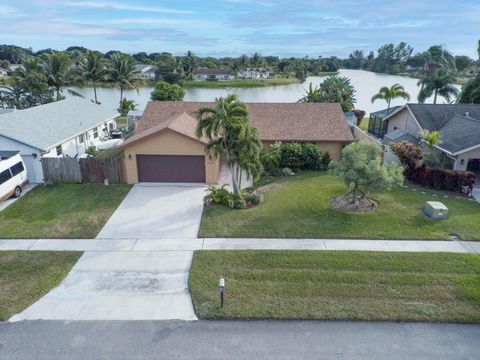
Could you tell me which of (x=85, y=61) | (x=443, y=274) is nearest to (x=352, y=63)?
(x=85, y=61)

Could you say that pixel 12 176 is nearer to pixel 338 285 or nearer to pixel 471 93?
pixel 338 285

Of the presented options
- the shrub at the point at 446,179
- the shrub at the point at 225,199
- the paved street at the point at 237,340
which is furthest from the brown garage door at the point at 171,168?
the shrub at the point at 446,179

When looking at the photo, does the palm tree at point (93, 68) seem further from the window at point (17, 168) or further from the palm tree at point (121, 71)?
the window at point (17, 168)

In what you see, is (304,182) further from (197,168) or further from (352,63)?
(352,63)

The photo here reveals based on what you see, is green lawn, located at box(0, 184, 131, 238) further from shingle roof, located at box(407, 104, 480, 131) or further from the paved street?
shingle roof, located at box(407, 104, 480, 131)

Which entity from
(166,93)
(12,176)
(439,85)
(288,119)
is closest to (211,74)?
(166,93)
